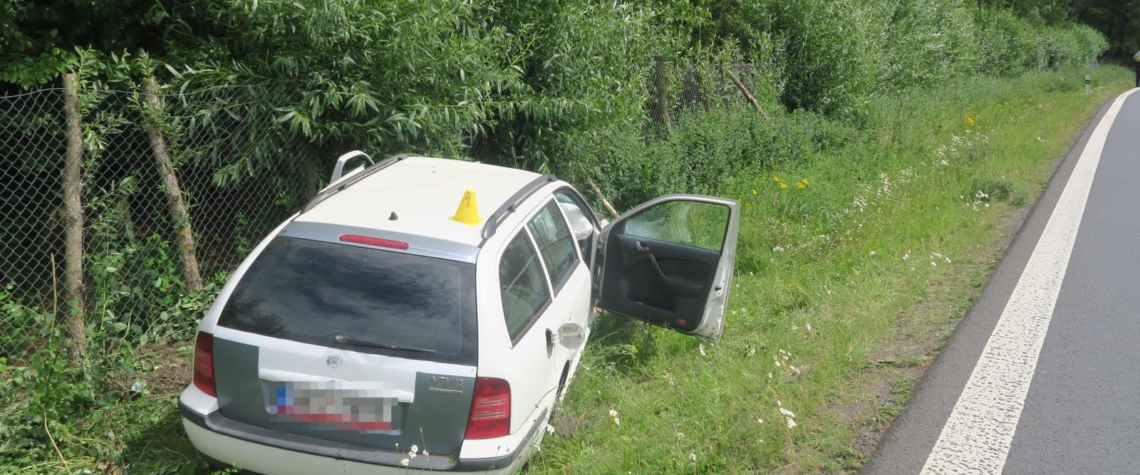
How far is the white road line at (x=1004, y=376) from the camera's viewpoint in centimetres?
414

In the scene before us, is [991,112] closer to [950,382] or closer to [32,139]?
[950,382]

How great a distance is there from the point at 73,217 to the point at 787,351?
14.6ft

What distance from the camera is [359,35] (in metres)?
5.30

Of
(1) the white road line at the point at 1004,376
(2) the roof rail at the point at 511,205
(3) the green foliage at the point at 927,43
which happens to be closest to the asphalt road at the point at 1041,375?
(1) the white road line at the point at 1004,376

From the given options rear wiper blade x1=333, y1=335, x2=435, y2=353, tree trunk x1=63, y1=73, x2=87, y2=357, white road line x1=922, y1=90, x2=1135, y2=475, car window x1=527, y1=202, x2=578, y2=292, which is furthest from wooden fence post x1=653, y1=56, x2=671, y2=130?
Answer: rear wiper blade x1=333, y1=335, x2=435, y2=353

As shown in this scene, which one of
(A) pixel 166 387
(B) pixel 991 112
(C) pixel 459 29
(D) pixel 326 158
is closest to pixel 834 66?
(B) pixel 991 112

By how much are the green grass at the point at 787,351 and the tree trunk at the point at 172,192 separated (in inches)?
20.9

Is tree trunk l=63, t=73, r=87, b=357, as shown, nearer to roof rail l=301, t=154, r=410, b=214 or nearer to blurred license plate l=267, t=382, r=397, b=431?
roof rail l=301, t=154, r=410, b=214

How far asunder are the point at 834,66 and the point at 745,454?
11.3 meters

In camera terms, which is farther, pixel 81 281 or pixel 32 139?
pixel 32 139

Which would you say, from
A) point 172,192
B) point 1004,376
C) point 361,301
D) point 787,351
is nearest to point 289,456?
point 361,301

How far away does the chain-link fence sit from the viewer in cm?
455

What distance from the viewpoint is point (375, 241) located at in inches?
145

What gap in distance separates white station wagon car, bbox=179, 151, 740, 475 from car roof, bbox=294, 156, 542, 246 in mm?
15
